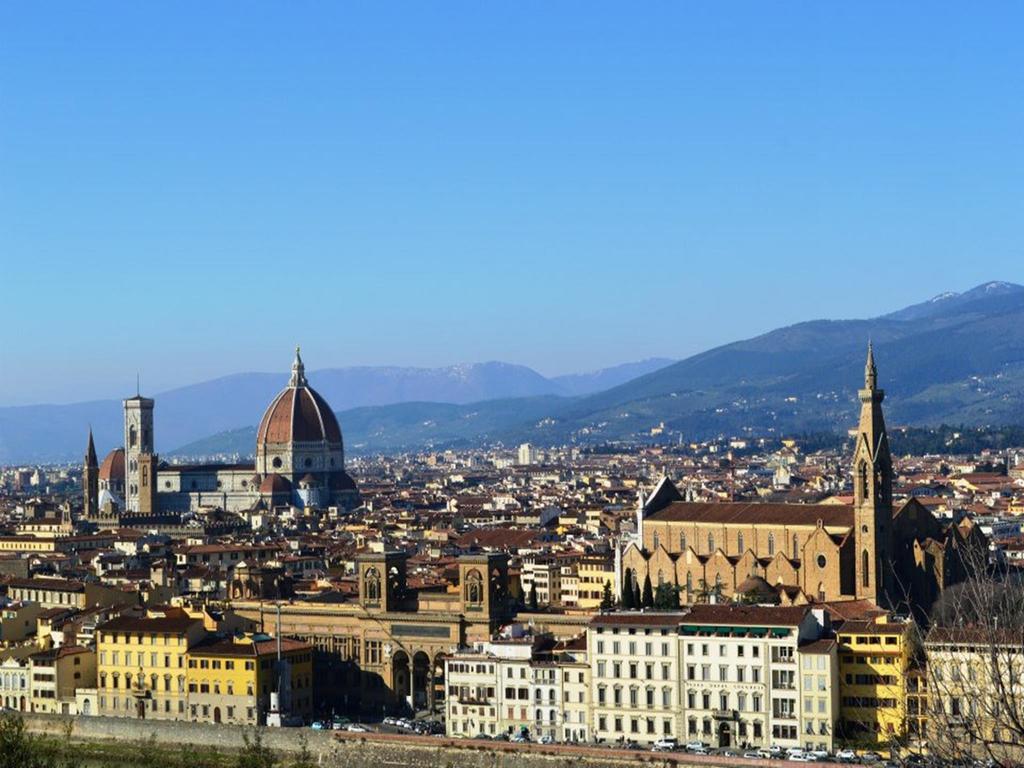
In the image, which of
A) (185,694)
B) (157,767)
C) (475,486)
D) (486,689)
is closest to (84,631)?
(185,694)

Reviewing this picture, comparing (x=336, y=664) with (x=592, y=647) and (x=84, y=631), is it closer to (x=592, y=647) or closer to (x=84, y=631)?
(x=84, y=631)

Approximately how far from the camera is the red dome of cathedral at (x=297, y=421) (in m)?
133

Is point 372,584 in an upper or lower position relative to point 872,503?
lower

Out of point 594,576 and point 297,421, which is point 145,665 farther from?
point 297,421

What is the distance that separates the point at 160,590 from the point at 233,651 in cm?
1559

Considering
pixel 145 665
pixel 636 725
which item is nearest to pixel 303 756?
pixel 145 665

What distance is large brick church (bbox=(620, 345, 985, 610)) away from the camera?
57250 millimetres

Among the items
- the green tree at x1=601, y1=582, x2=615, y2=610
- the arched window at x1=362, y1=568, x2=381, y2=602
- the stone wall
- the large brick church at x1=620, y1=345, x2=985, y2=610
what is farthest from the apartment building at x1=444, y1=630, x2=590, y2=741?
the large brick church at x1=620, y1=345, x2=985, y2=610

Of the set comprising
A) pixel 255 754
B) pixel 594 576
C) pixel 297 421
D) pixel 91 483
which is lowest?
pixel 255 754

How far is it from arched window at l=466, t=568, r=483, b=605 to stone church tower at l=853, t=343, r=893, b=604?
36.0ft

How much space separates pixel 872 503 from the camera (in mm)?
57500

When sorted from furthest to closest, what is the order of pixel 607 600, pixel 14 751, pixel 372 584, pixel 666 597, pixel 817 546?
pixel 817 546
pixel 607 600
pixel 666 597
pixel 372 584
pixel 14 751

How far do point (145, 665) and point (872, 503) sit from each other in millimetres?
20162

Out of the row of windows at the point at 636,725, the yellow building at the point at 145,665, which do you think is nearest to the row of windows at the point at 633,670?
the row of windows at the point at 636,725
